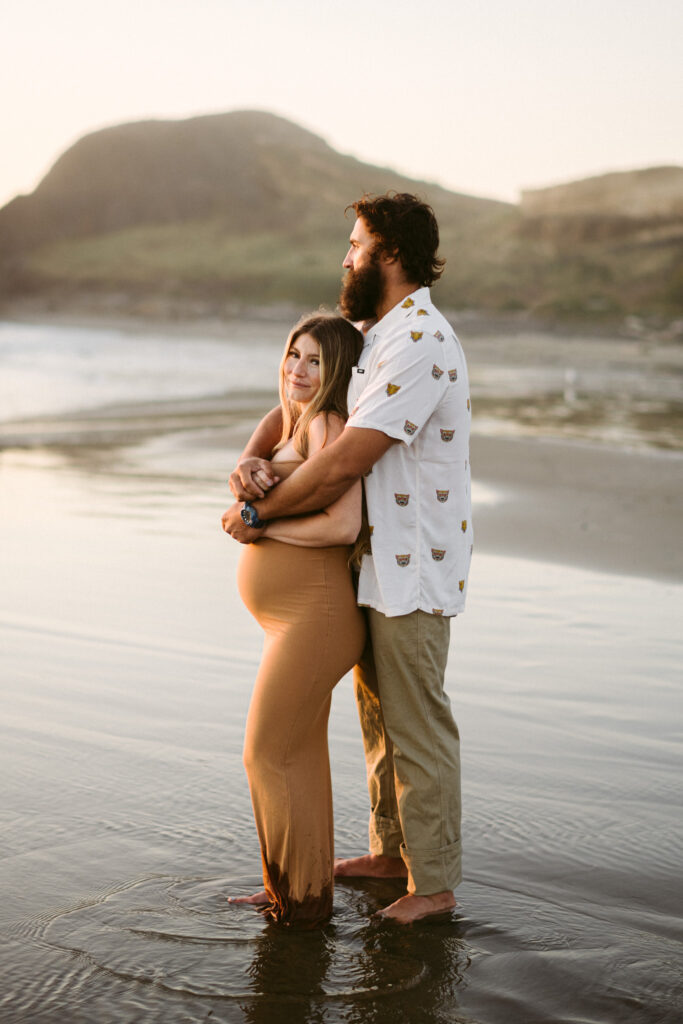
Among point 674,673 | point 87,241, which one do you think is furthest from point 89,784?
point 87,241

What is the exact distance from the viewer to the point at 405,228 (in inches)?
120

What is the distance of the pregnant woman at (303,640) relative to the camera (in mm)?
3027

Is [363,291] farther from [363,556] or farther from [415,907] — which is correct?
[415,907]

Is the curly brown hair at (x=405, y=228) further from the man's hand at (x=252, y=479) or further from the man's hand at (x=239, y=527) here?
the man's hand at (x=239, y=527)

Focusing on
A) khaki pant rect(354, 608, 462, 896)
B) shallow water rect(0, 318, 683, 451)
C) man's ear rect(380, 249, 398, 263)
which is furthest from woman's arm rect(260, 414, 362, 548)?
shallow water rect(0, 318, 683, 451)

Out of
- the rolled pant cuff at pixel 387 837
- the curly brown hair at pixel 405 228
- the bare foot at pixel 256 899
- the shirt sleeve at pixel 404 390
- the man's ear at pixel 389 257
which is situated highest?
the curly brown hair at pixel 405 228

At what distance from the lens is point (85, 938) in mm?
3025

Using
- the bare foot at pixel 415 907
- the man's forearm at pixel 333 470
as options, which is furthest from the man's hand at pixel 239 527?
the bare foot at pixel 415 907

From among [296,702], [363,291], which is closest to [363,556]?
[296,702]

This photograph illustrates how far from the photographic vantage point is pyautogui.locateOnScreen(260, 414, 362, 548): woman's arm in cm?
300

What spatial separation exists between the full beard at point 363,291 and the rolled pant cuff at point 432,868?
1.54 meters

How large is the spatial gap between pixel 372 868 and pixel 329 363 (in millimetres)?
1563

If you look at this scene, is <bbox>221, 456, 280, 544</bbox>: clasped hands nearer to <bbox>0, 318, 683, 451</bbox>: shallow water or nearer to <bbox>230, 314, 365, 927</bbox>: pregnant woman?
<bbox>230, 314, 365, 927</bbox>: pregnant woman

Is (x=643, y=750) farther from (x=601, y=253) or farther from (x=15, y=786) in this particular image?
(x=601, y=253)
